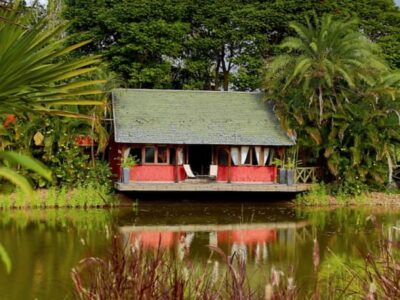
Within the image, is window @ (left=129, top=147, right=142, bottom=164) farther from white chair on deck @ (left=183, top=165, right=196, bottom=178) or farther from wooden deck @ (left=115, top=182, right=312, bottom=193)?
white chair on deck @ (left=183, top=165, right=196, bottom=178)

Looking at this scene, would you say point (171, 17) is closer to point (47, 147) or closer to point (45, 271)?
point (47, 147)

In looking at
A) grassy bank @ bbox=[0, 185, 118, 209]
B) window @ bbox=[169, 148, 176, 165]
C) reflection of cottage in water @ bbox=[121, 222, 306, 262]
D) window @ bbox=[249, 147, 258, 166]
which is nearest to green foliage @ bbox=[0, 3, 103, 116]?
reflection of cottage in water @ bbox=[121, 222, 306, 262]

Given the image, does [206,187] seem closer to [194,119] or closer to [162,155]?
[162,155]

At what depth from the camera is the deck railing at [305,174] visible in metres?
22.2

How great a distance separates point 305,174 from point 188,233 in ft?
26.9

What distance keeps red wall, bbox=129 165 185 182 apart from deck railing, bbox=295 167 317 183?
4.13 metres

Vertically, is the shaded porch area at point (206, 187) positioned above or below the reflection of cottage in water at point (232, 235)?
above

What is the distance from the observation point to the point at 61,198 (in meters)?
19.7

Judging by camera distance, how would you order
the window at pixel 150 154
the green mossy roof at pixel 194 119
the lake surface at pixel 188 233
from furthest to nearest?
1. the window at pixel 150 154
2. the green mossy roof at pixel 194 119
3. the lake surface at pixel 188 233

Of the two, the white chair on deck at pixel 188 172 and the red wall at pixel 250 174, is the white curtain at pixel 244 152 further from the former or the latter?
the white chair on deck at pixel 188 172

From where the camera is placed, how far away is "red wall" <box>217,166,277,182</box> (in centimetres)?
2211

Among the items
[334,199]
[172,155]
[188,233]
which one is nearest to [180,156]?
[172,155]

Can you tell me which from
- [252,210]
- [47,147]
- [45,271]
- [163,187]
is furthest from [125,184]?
[45,271]

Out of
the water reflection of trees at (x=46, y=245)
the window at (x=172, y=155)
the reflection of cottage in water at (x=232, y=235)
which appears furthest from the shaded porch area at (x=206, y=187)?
the reflection of cottage in water at (x=232, y=235)
